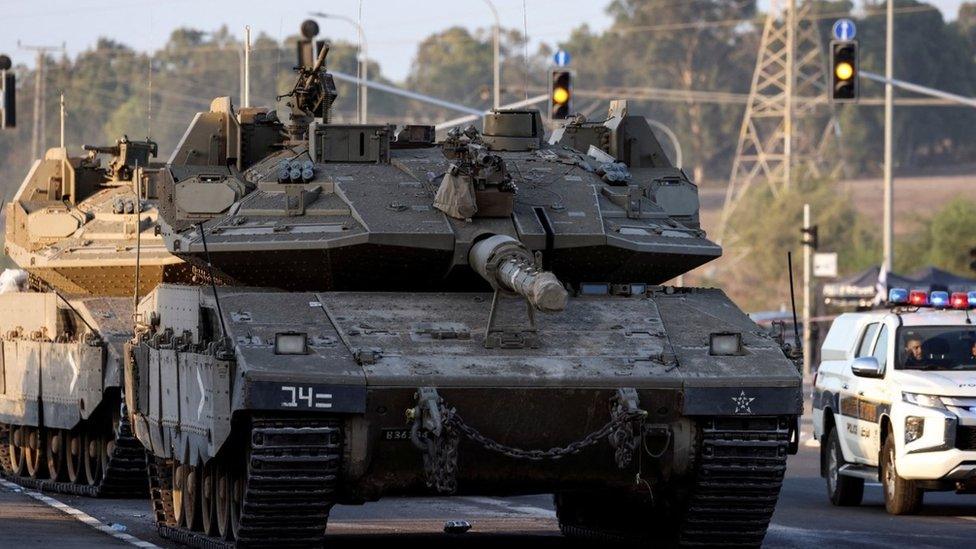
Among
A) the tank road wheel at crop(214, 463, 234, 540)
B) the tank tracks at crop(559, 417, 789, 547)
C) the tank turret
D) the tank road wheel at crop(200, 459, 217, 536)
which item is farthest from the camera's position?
the tank road wheel at crop(200, 459, 217, 536)

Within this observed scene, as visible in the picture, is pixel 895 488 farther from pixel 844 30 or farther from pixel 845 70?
pixel 844 30

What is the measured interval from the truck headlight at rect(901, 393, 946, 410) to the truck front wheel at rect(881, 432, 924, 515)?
324mm

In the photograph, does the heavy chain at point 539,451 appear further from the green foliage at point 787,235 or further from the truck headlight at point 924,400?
the green foliage at point 787,235

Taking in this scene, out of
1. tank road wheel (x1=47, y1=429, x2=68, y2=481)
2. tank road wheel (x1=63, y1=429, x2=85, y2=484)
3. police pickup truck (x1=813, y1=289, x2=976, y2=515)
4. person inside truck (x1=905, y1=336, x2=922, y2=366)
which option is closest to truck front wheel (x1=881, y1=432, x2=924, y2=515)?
police pickup truck (x1=813, y1=289, x2=976, y2=515)

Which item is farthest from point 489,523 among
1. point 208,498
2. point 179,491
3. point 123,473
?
point 123,473

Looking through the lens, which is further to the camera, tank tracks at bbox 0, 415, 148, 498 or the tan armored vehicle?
the tan armored vehicle

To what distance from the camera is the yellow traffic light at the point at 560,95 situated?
33.1m

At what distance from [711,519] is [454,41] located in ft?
372

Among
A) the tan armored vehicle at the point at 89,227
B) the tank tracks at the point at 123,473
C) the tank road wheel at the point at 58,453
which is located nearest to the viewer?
the tank tracks at the point at 123,473

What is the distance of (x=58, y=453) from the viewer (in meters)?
25.0

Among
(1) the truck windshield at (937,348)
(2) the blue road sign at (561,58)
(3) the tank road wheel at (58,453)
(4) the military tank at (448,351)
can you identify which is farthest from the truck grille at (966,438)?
(2) the blue road sign at (561,58)

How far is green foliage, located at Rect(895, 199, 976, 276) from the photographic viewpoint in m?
61.0

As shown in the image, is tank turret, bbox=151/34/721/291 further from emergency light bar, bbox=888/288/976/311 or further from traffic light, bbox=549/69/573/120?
traffic light, bbox=549/69/573/120

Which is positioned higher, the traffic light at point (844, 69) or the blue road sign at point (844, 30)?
the blue road sign at point (844, 30)
